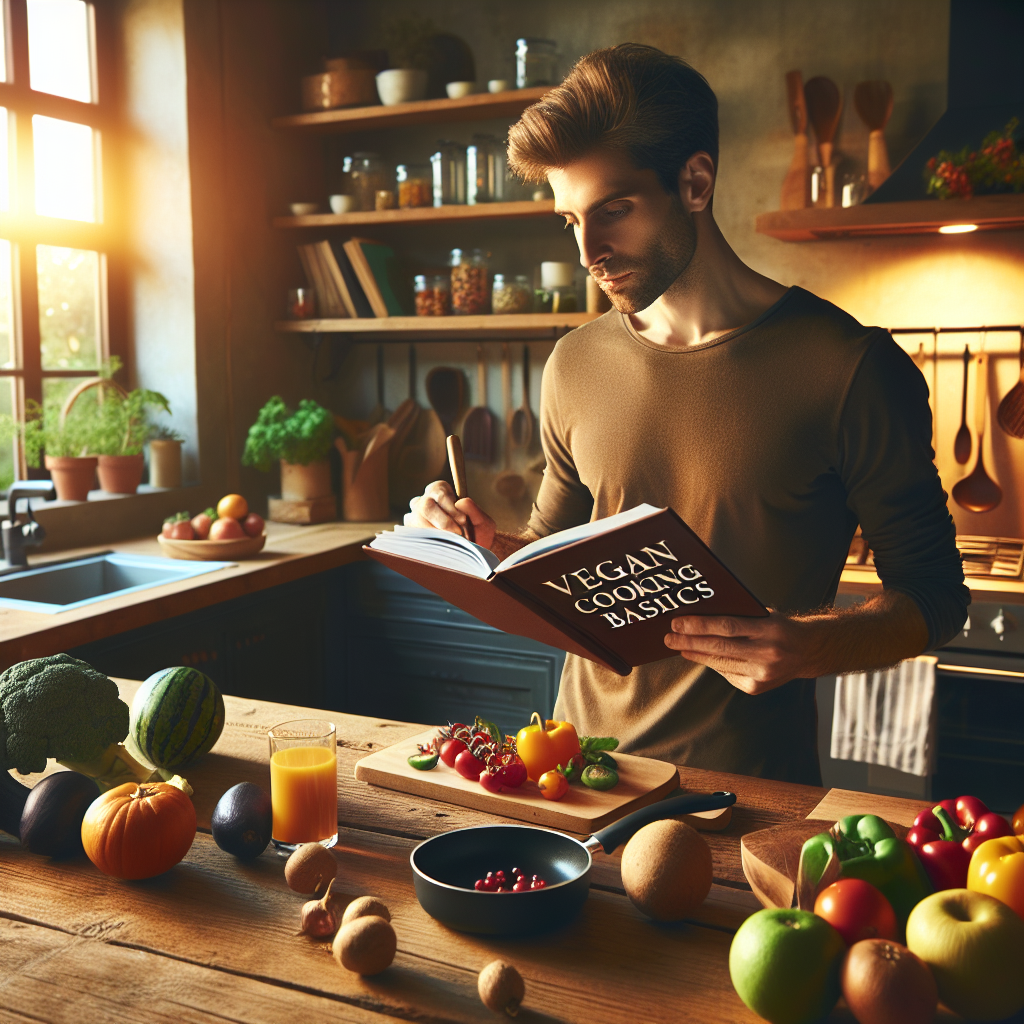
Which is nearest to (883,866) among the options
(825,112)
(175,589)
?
(175,589)

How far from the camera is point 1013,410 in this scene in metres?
2.81

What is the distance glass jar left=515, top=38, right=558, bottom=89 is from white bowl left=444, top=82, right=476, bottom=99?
0.15 m

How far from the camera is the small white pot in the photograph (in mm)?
3201

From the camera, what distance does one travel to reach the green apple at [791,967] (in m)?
0.71

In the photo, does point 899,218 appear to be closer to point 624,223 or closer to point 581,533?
point 624,223

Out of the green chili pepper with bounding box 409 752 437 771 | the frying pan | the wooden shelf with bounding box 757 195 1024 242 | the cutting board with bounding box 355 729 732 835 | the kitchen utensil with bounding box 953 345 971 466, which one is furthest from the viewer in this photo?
the kitchen utensil with bounding box 953 345 971 466

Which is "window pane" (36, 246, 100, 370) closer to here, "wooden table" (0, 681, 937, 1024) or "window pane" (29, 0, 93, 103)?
"window pane" (29, 0, 93, 103)

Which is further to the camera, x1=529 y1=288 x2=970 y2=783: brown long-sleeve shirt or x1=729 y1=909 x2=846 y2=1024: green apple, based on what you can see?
x1=529 y1=288 x2=970 y2=783: brown long-sleeve shirt

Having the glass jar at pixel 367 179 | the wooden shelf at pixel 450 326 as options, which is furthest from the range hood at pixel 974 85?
the glass jar at pixel 367 179

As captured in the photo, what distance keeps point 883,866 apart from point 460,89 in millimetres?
2827

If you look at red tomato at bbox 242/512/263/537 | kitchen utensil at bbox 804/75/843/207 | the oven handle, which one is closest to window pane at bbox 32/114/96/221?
red tomato at bbox 242/512/263/537

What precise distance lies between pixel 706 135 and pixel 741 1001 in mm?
1065

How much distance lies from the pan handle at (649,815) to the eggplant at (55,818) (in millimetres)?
512

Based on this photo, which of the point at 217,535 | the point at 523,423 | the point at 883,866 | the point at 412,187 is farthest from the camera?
the point at 523,423
